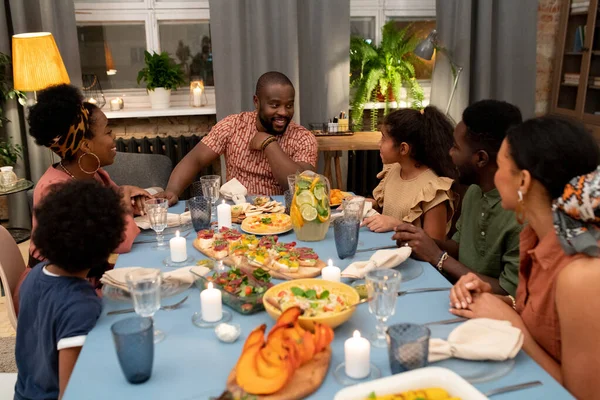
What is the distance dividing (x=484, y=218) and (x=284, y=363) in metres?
1.11

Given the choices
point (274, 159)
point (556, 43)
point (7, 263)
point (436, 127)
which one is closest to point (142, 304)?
point (7, 263)

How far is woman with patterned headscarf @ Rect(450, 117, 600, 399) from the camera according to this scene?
1138 millimetres

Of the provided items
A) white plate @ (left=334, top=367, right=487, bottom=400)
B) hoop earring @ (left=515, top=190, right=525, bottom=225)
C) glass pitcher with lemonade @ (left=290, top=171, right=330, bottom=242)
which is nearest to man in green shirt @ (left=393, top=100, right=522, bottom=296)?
glass pitcher with lemonade @ (left=290, top=171, right=330, bottom=242)

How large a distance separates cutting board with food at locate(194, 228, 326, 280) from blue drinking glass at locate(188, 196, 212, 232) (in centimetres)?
13

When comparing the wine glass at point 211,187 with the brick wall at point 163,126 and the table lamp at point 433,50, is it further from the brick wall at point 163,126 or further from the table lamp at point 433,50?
the table lamp at point 433,50

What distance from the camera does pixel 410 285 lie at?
63.1 inches

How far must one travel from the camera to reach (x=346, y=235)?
180 centimetres

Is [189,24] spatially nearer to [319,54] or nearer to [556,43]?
[319,54]

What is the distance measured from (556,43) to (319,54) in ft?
6.50

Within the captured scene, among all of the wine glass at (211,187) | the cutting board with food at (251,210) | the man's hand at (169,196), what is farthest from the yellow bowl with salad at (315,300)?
the man's hand at (169,196)

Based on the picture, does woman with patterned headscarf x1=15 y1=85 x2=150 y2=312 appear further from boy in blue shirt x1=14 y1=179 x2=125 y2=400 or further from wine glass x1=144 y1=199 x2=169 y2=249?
boy in blue shirt x1=14 y1=179 x2=125 y2=400

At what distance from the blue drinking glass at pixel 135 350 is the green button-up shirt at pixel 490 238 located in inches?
43.9

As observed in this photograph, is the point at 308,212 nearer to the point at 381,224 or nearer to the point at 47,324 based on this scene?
the point at 381,224

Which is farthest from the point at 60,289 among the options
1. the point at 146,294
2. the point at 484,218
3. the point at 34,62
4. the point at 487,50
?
the point at 487,50
